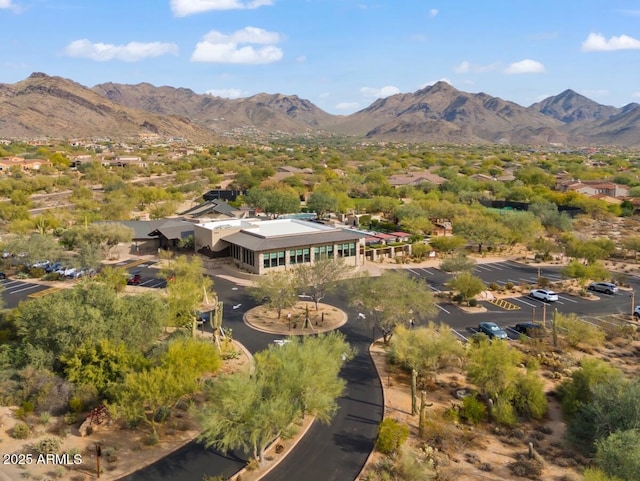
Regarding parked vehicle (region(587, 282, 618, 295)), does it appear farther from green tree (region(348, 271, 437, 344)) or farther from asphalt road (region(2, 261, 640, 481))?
green tree (region(348, 271, 437, 344))

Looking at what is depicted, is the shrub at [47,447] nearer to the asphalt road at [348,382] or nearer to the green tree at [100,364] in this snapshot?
the green tree at [100,364]

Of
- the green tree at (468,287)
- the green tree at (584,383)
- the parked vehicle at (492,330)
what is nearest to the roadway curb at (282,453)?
the green tree at (584,383)

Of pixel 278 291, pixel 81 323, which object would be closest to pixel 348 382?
pixel 278 291

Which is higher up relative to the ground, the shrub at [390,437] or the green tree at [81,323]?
the green tree at [81,323]

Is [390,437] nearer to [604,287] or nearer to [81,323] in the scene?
[81,323]

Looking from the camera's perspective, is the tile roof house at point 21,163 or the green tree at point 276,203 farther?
the tile roof house at point 21,163
